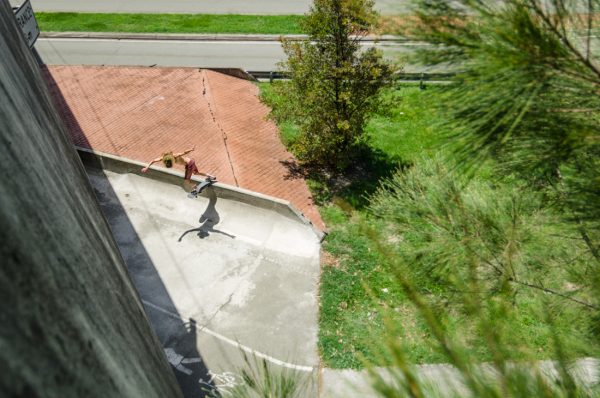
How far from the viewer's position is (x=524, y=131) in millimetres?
4012

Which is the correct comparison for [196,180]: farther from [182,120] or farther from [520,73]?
[520,73]

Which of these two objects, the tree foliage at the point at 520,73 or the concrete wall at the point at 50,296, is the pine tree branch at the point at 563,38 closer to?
the tree foliage at the point at 520,73

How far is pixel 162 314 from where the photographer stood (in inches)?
392

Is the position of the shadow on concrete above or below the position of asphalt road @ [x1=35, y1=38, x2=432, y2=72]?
below

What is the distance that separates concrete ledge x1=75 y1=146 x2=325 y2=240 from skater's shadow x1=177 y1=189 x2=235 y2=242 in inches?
7.8

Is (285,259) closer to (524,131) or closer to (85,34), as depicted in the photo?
(524,131)

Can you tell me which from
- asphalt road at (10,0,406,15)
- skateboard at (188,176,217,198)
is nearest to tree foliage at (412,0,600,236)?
skateboard at (188,176,217,198)

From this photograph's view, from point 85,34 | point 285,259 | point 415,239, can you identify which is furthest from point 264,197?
point 85,34

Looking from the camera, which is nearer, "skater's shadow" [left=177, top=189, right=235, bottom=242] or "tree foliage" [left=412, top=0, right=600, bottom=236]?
"tree foliage" [left=412, top=0, right=600, bottom=236]

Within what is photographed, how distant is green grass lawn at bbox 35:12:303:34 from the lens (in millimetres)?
22266

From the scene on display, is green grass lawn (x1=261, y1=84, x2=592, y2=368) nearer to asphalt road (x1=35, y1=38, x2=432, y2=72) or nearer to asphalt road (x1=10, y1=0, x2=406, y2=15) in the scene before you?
asphalt road (x1=35, y1=38, x2=432, y2=72)

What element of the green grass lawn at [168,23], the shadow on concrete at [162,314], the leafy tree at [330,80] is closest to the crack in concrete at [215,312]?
the shadow on concrete at [162,314]

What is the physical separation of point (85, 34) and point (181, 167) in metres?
12.0

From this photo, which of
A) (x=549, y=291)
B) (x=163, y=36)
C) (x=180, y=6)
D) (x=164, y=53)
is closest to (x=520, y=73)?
(x=549, y=291)
